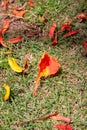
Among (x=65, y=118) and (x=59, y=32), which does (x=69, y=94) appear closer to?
(x=65, y=118)

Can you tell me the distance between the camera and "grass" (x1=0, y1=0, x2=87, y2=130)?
105 inches

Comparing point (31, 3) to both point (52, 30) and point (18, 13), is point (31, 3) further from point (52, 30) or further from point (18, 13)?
point (52, 30)

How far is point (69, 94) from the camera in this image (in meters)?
2.79

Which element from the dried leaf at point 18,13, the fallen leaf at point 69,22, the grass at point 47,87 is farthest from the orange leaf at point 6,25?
the fallen leaf at point 69,22

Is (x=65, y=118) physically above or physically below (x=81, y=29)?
below

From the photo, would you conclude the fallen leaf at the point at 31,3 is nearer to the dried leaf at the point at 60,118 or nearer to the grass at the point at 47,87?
the grass at the point at 47,87

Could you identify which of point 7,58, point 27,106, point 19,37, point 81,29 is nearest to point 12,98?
point 27,106

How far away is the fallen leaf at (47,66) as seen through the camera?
2.80 metres

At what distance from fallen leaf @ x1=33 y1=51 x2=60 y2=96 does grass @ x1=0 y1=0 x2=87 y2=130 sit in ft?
0.18

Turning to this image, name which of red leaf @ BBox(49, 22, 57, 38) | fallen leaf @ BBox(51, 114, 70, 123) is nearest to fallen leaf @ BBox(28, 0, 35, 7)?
red leaf @ BBox(49, 22, 57, 38)

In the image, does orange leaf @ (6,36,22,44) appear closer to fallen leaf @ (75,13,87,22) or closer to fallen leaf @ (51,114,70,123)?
fallen leaf @ (75,13,87,22)

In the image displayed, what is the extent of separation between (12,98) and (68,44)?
0.73m

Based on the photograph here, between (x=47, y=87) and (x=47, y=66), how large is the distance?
0.17 meters

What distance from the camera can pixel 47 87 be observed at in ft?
9.33
